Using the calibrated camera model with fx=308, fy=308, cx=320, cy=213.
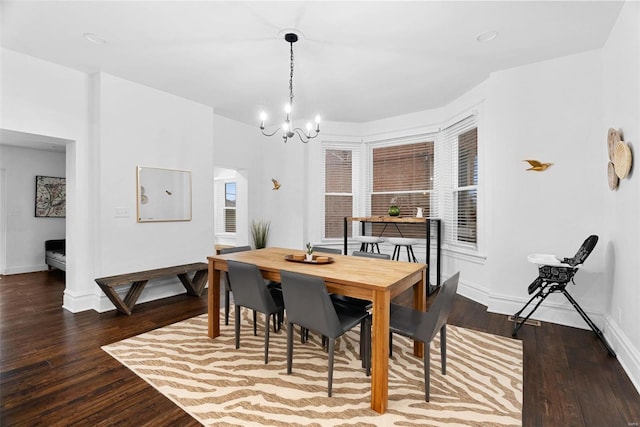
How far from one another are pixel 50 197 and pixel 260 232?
14.2ft

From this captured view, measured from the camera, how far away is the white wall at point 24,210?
5664 mm

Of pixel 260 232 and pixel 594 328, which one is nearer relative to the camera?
pixel 594 328

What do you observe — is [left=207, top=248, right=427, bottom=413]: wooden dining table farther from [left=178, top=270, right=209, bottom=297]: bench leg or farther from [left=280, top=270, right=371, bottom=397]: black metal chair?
[left=178, top=270, right=209, bottom=297]: bench leg

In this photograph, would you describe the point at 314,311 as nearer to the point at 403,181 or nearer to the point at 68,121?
the point at 68,121

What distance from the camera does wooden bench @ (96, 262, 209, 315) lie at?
3471mm

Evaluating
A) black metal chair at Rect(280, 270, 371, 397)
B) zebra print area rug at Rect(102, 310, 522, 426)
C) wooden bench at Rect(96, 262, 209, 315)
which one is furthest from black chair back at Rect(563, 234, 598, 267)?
wooden bench at Rect(96, 262, 209, 315)

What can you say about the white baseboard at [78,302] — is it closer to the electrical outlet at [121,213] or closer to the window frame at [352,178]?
the electrical outlet at [121,213]

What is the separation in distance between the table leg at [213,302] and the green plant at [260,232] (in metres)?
2.69

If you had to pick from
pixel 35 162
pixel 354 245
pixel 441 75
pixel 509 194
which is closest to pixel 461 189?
pixel 509 194

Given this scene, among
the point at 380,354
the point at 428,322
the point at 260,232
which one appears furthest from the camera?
the point at 260,232

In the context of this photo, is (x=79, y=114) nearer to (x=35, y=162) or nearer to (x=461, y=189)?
(x=35, y=162)

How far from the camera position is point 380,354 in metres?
1.95

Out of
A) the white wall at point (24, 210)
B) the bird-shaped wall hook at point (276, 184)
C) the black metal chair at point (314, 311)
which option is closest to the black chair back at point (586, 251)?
the black metal chair at point (314, 311)

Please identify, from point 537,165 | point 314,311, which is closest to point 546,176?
point 537,165
